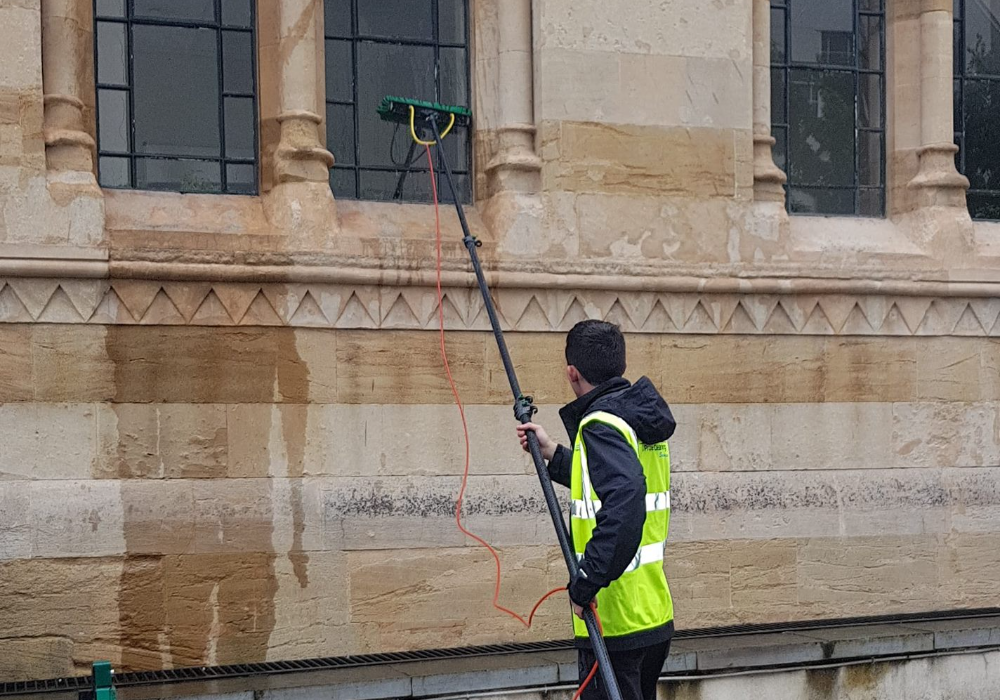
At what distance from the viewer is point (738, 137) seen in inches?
316

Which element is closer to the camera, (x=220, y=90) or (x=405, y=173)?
(x=220, y=90)

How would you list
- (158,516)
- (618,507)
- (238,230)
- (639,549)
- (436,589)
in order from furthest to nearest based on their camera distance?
(436,589) → (238,230) → (158,516) → (639,549) → (618,507)

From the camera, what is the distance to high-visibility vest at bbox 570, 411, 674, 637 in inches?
179

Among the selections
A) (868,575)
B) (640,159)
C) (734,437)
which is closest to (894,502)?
(868,575)

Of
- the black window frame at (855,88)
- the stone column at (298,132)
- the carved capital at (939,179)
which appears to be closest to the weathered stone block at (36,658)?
the stone column at (298,132)

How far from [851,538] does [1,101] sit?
5.13 meters

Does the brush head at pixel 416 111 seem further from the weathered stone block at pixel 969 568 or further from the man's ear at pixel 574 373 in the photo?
the weathered stone block at pixel 969 568

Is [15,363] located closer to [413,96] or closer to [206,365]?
[206,365]

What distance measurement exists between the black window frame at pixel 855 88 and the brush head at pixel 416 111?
8.10 feet

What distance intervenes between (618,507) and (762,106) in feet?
14.8

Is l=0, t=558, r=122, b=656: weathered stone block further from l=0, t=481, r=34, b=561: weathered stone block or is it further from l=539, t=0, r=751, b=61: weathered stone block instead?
l=539, t=0, r=751, b=61: weathered stone block

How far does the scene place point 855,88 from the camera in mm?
8734

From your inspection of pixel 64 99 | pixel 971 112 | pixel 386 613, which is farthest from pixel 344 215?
pixel 971 112

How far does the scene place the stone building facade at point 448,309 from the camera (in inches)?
267
